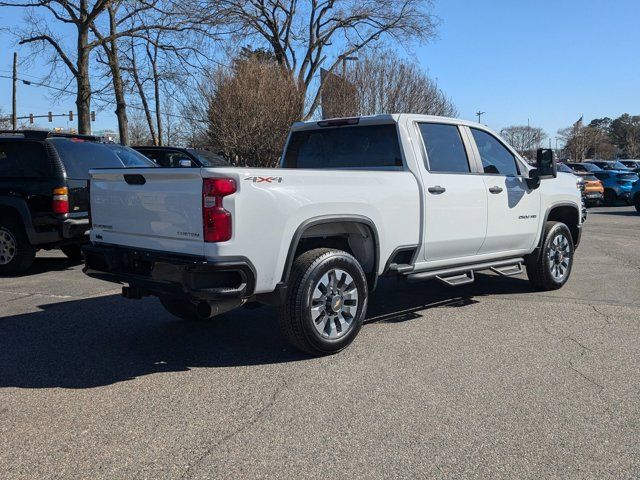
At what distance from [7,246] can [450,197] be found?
6.26m

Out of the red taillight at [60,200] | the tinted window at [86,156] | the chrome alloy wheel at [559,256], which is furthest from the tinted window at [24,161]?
the chrome alloy wheel at [559,256]

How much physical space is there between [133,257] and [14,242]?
14.8 feet

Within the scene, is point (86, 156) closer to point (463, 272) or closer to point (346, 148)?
point (346, 148)

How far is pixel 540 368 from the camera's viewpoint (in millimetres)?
4621

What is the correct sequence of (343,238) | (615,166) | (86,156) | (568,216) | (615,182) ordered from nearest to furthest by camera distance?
(343,238) < (568,216) < (86,156) < (615,182) < (615,166)

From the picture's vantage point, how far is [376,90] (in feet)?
93.5

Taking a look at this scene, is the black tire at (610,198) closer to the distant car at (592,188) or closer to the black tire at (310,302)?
the distant car at (592,188)

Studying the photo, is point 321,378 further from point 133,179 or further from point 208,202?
point 133,179

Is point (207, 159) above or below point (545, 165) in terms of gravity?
above

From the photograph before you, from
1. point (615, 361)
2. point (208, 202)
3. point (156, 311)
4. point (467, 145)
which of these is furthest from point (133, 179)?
point (615, 361)

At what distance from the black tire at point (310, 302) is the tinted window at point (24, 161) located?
513 centimetres

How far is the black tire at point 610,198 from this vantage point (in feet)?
81.3

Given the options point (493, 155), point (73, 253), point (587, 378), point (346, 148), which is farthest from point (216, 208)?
point (73, 253)

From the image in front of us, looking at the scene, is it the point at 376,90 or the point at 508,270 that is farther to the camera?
the point at 376,90
